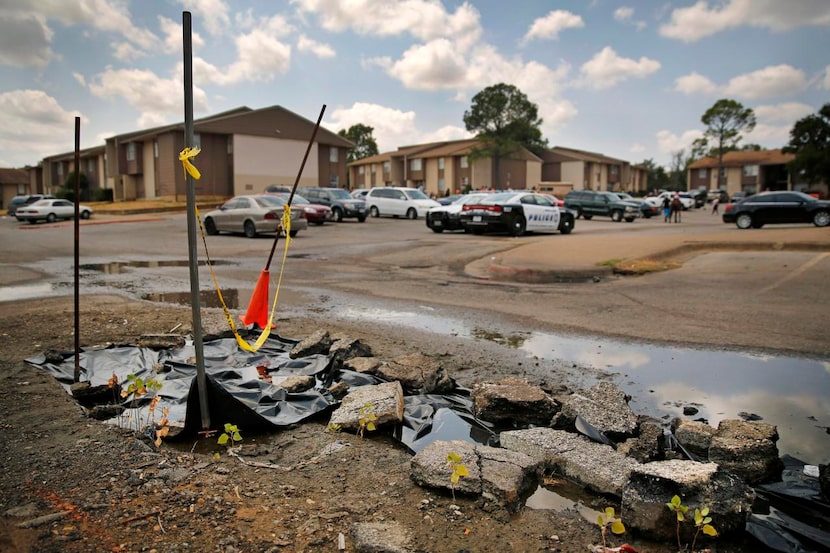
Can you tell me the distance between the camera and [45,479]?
11.1 feet

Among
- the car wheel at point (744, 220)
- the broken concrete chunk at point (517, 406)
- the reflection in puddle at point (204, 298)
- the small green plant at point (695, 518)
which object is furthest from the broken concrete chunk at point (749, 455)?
the car wheel at point (744, 220)

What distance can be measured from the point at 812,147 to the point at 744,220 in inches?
1586

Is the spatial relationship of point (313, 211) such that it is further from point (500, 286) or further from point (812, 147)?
point (812, 147)

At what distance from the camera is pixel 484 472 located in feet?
11.5

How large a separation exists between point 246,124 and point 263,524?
48.2m

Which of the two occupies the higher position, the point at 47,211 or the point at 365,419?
the point at 47,211

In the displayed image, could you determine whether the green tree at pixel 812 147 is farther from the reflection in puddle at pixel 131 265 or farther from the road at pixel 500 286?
the reflection in puddle at pixel 131 265

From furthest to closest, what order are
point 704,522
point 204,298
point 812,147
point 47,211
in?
point 812,147, point 47,211, point 204,298, point 704,522

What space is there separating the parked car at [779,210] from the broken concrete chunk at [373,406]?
2455cm

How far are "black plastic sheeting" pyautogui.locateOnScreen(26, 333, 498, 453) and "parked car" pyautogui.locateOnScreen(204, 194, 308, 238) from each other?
52.3 feet

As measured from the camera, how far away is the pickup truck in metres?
37.3

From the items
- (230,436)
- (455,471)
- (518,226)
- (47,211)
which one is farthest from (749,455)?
(47,211)

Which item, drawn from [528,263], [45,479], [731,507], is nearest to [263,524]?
[45,479]

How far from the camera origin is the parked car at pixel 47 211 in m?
35.0
